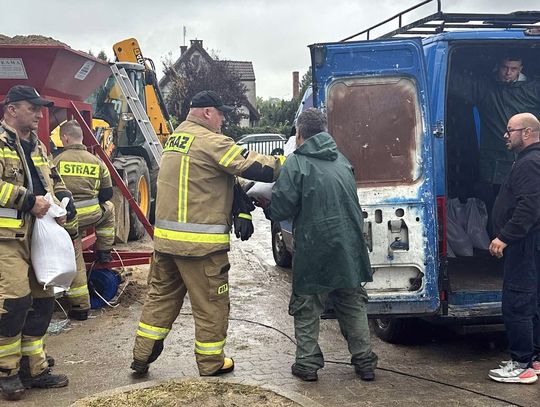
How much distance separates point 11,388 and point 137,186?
6.43 meters

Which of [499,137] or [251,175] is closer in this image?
[251,175]

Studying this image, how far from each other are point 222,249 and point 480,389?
1.96 metres

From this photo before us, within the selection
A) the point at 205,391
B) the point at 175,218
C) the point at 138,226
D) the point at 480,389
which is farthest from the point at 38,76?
the point at 138,226

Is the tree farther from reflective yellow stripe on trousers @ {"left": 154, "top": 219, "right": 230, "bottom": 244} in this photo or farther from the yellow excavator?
reflective yellow stripe on trousers @ {"left": 154, "top": 219, "right": 230, "bottom": 244}

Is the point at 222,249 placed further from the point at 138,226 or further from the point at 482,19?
the point at 138,226

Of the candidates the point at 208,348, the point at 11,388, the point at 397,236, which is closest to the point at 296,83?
the point at 397,236

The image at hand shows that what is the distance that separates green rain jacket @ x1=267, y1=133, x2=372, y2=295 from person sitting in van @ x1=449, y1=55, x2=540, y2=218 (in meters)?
2.52

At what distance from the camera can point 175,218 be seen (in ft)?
14.8

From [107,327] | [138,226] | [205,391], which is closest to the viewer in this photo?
[205,391]

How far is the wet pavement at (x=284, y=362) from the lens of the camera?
441cm

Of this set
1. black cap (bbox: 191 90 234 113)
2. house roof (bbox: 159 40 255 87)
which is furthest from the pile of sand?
house roof (bbox: 159 40 255 87)

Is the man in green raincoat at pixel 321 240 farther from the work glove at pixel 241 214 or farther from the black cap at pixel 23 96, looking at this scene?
the black cap at pixel 23 96

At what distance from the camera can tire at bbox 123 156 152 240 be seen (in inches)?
414

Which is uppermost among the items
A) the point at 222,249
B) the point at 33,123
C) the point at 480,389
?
the point at 33,123
